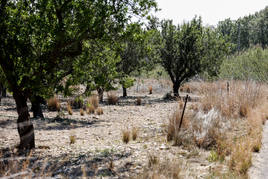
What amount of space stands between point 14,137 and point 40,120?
7.54 feet

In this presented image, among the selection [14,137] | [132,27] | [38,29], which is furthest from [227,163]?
[14,137]

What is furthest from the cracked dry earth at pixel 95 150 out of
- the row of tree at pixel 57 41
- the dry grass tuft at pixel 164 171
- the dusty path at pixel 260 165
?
the row of tree at pixel 57 41

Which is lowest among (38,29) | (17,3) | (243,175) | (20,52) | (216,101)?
(243,175)

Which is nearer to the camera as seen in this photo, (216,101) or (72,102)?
(216,101)

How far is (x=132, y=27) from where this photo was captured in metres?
5.78

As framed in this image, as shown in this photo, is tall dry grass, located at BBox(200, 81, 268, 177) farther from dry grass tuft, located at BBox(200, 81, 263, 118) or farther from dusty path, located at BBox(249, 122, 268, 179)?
dusty path, located at BBox(249, 122, 268, 179)

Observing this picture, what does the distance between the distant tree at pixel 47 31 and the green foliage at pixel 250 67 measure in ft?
49.7

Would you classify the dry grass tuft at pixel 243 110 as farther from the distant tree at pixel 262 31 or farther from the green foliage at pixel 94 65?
the distant tree at pixel 262 31

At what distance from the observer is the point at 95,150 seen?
6180mm

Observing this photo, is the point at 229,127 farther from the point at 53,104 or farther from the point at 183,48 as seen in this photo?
the point at 183,48

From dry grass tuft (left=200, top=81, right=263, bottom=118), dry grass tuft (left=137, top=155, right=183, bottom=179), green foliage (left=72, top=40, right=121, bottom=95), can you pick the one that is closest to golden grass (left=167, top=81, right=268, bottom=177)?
dry grass tuft (left=200, top=81, right=263, bottom=118)

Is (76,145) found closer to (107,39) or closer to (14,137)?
(14,137)

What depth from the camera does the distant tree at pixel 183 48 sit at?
18.2 metres

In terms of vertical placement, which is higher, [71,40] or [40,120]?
[71,40]
